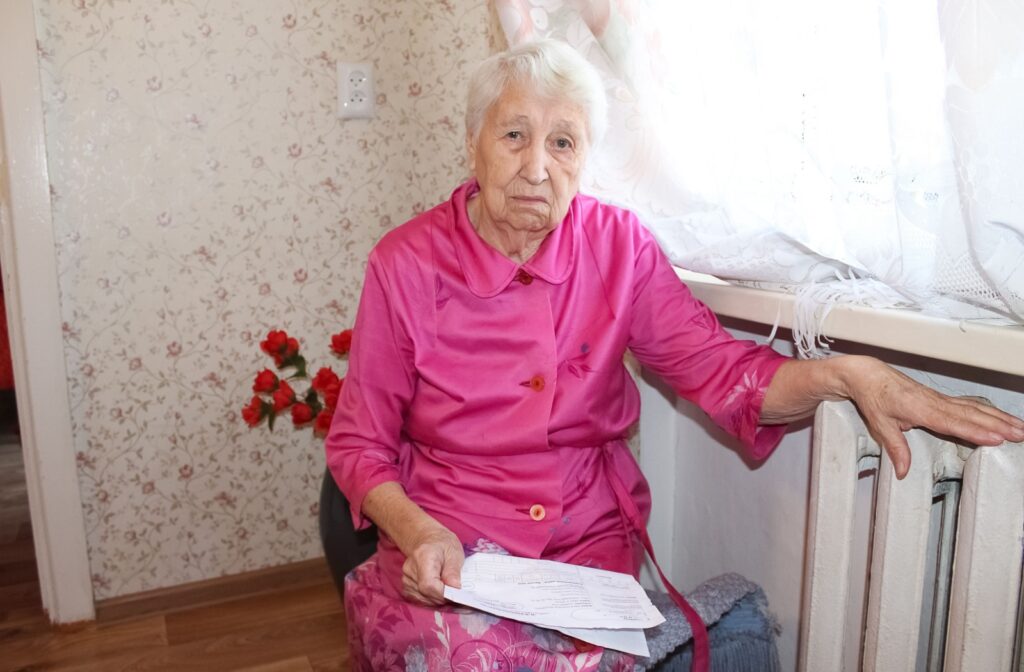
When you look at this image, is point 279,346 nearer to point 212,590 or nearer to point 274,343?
point 274,343

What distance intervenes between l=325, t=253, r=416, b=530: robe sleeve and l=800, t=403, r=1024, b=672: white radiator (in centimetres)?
59

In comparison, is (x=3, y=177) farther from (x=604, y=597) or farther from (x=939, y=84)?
(x=939, y=84)

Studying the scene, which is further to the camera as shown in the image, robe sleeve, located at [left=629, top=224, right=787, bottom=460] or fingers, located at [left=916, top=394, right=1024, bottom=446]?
robe sleeve, located at [left=629, top=224, right=787, bottom=460]

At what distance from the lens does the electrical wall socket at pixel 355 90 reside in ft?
6.63

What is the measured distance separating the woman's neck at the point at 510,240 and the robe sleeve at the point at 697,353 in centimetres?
16

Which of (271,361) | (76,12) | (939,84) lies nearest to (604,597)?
(939,84)

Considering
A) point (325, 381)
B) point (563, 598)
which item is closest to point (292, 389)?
point (325, 381)

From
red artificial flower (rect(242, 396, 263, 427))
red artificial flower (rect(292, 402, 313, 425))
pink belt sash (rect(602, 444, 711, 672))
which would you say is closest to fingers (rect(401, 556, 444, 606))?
pink belt sash (rect(602, 444, 711, 672))

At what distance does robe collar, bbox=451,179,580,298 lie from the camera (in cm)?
120

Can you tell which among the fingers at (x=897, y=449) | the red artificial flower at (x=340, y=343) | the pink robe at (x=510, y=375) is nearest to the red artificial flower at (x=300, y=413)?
the red artificial flower at (x=340, y=343)

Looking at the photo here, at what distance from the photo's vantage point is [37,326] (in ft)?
6.01

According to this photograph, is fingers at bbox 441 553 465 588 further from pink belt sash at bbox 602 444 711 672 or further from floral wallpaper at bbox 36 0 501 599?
floral wallpaper at bbox 36 0 501 599

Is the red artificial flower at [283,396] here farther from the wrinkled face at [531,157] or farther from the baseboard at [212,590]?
the wrinkled face at [531,157]

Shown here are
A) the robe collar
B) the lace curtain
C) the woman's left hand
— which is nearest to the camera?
the lace curtain
